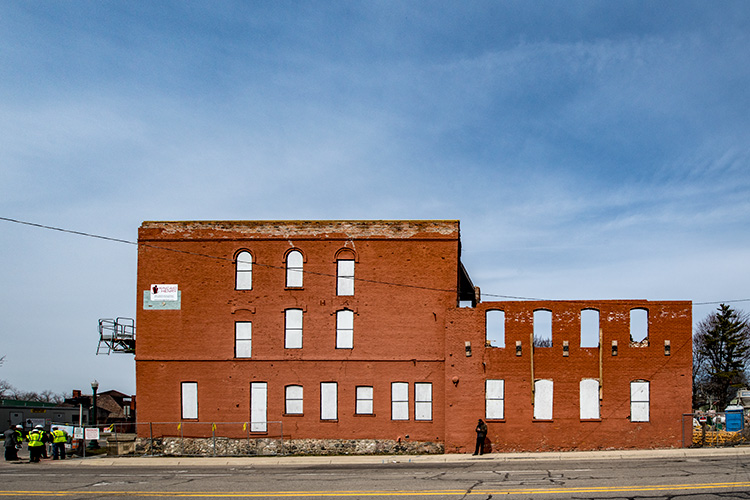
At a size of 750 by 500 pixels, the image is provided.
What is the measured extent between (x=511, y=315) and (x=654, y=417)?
6979 millimetres

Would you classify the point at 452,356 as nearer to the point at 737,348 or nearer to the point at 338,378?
the point at 338,378

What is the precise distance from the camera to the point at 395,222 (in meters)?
32.4

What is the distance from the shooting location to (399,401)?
103 ft

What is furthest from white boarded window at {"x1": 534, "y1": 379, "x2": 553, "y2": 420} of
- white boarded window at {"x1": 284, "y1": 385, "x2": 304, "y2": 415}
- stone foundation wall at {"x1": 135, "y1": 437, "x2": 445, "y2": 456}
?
white boarded window at {"x1": 284, "y1": 385, "x2": 304, "y2": 415}

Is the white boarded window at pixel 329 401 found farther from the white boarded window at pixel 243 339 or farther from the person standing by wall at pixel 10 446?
the person standing by wall at pixel 10 446

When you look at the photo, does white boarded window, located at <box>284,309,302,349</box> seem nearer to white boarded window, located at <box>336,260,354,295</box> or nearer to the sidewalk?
white boarded window, located at <box>336,260,354,295</box>

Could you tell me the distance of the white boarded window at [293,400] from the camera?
3172cm

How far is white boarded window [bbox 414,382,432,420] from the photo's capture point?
103 ft

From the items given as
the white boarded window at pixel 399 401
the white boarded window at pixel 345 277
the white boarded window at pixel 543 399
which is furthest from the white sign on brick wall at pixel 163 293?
the white boarded window at pixel 543 399

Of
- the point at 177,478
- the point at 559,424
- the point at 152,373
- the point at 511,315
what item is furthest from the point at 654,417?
the point at 152,373

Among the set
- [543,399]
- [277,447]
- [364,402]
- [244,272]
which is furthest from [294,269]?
[543,399]

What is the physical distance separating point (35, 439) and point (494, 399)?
1857cm

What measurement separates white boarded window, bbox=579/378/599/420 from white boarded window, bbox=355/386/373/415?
8.87 meters

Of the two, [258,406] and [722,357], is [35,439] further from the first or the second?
[722,357]
